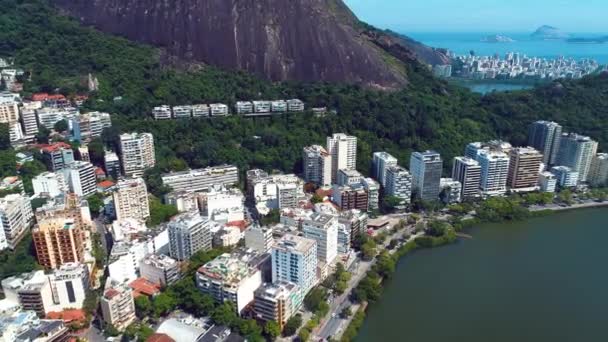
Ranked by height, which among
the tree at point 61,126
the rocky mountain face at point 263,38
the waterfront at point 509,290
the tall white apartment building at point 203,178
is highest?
the rocky mountain face at point 263,38

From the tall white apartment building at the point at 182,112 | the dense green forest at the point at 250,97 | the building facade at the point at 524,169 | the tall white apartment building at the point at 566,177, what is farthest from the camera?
the tall white apartment building at the point at 182,112

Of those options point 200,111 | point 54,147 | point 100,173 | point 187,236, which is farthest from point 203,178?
point 54,147

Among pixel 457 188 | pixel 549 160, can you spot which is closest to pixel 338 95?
pixel 457 188

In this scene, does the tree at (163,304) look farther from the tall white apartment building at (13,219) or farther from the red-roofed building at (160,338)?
the tall white apartment building at (13,219)

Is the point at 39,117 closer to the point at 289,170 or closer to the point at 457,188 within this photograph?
the point at 289,170

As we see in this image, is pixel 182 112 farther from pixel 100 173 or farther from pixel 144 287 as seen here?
pixel 144 287

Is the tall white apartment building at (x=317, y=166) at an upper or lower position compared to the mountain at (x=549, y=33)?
lower

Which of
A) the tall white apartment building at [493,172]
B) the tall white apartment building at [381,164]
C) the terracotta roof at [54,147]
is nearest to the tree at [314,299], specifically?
the tall white apartment building at [381,164]
